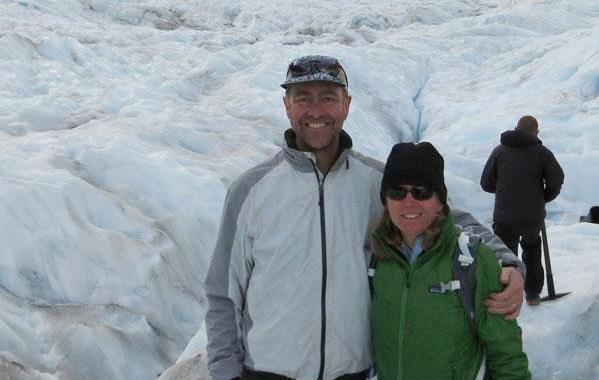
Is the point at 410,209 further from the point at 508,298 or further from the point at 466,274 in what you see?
the point at 508,298

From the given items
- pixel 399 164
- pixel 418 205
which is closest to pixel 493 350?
pixel 418 205

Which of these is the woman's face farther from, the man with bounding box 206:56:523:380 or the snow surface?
the snow surface

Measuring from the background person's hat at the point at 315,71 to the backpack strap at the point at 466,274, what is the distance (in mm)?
772

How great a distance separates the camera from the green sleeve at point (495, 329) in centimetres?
212

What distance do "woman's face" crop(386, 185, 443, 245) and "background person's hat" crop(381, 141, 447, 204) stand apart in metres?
0.03

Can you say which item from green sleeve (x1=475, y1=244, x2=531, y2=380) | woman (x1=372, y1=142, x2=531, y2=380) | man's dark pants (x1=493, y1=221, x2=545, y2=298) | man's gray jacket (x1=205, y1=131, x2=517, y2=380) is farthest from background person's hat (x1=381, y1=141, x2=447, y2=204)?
man's dark pants (x1=493, y1=221, x2=545, y2=298)

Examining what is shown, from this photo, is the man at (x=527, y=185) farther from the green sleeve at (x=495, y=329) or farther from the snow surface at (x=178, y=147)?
the green sleeve at (x=495, y=329)

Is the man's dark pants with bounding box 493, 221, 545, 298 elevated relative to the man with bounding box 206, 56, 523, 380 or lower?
lower

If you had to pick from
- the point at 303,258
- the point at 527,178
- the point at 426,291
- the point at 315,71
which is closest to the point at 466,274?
the point at 426,291

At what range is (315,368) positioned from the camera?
222cm

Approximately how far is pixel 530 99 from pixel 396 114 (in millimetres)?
3460

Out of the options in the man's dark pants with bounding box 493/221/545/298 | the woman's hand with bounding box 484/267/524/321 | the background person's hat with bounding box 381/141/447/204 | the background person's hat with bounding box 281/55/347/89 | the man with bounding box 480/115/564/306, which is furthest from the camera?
the man with bounding box 480/115/564/306

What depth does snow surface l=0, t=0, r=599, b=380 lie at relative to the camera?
19.4 feet

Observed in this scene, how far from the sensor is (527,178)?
5.12m
